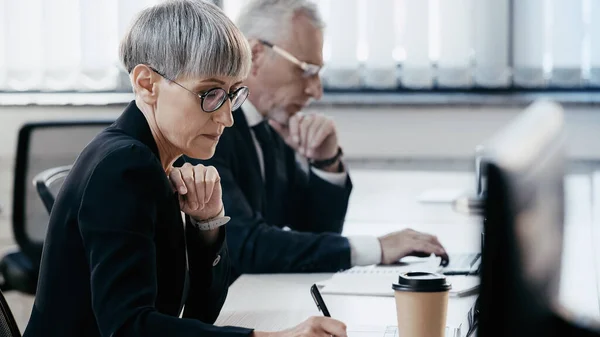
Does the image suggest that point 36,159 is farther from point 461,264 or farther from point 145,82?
point 145,82

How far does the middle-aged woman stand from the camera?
1122 mm

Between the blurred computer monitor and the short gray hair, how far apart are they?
22.9 inches

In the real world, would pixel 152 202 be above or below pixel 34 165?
above

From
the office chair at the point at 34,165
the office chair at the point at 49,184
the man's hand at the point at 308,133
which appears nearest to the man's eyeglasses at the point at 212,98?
the man's hand at the point at 308,133

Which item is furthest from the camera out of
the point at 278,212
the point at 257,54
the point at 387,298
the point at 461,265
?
the point at 278,212

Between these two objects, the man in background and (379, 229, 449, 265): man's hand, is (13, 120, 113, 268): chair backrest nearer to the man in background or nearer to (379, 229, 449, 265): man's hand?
the man in background

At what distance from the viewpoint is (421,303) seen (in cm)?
120

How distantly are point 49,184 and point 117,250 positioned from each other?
146 cm

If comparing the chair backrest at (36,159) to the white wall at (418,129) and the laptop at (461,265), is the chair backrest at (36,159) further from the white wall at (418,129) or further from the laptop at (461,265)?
the laptop at (461,265)

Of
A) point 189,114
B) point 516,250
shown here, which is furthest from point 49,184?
point 516,250

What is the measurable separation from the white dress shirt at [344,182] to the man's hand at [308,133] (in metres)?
0.06

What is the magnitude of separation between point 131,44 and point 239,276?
738 millimetres

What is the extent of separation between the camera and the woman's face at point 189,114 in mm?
1297

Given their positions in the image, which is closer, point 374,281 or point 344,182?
point 374,281
